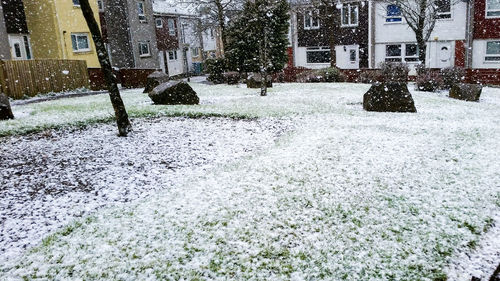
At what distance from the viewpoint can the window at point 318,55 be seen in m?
35.4

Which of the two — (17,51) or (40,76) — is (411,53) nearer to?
(40,76)

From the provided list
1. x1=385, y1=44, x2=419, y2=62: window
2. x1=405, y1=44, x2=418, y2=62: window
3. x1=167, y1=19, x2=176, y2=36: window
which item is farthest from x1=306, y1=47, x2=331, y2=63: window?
x1=167, y1=19, x2=176, y2=36: window

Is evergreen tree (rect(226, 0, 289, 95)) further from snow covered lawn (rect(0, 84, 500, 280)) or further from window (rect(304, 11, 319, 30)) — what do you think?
snow covered lawn (rect(0, 84, 500, 280))

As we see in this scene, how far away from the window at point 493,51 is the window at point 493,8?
211cm

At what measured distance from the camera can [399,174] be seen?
6.11m

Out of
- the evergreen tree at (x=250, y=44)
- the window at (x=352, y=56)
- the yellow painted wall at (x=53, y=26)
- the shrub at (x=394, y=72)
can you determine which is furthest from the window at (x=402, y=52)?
the yellow painted wall at (x=53, y=26)

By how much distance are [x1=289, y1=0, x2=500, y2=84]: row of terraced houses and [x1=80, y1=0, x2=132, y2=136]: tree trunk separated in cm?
2280

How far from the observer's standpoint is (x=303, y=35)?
36375 millimetres

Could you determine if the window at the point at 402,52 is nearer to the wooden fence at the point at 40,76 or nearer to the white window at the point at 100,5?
the white window at the point at 100,5

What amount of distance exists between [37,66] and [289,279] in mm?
20159

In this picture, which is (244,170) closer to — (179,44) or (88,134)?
(88,134)

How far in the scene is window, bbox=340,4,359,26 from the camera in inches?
1298

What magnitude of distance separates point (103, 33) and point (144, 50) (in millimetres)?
5190

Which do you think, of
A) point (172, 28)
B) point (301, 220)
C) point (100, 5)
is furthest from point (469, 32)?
point (100, 5)
